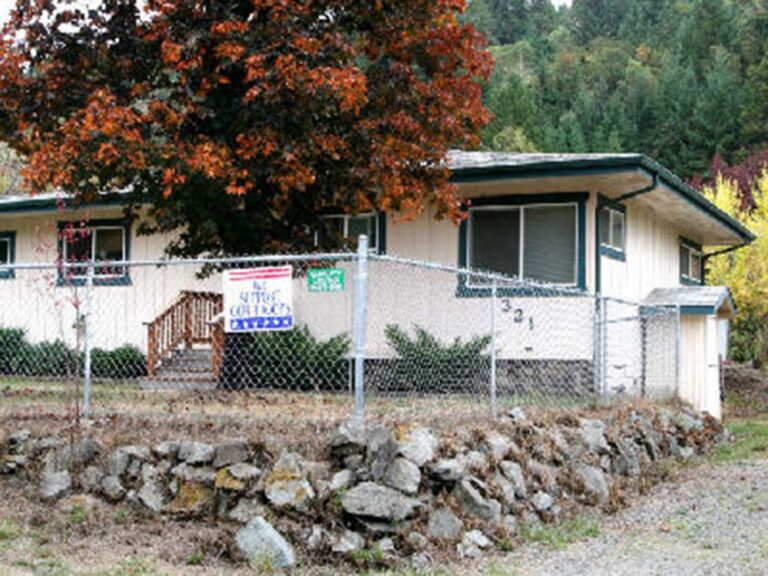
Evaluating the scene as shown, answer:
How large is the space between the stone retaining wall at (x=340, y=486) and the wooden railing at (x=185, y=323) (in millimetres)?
6479

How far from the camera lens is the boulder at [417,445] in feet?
25.6

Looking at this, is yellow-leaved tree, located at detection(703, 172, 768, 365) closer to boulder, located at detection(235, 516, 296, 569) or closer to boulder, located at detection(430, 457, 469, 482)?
boulder, located at detection(430, 457, 469, 482)

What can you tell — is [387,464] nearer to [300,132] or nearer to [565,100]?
[300,132]

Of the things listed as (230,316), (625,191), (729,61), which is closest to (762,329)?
(625,191)

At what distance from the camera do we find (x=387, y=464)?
7715 millimetres

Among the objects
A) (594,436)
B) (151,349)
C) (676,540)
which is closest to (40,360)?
(151,349)

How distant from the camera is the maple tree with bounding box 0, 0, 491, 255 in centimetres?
1167

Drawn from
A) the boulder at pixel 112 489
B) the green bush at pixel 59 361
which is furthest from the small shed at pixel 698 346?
the boulder at pixel 112 489

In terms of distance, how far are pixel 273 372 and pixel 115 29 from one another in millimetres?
4677

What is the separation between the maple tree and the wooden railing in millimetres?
2233

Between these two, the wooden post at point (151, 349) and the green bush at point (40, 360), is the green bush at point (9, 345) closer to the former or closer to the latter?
the green bush at point (40, 360)

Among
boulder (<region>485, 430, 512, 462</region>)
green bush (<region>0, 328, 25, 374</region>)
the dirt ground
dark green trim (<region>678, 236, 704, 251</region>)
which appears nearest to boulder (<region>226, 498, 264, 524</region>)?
boulder (<region>485, 430, 512, 462</region>)

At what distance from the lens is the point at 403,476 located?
767 cm

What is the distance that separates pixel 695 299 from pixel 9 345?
1128 cm
